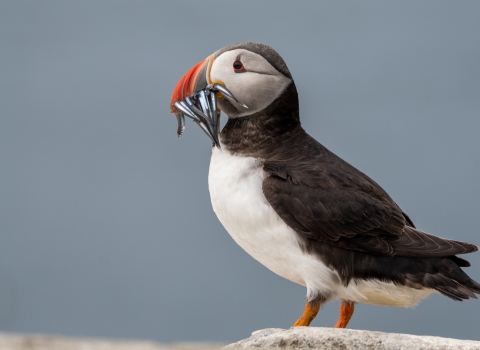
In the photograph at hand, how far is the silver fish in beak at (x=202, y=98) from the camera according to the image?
443cm

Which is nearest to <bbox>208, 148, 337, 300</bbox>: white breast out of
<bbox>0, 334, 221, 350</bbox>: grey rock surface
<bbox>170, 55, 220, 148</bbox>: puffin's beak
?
<bbox>170, 55, 220, 148</bbox>: puffin's beak

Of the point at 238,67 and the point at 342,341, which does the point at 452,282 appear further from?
the point at 238,67

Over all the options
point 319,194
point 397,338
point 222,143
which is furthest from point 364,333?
point 222,143

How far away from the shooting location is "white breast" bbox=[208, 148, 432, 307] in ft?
13.5

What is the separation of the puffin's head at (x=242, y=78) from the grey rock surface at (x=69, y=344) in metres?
2.07

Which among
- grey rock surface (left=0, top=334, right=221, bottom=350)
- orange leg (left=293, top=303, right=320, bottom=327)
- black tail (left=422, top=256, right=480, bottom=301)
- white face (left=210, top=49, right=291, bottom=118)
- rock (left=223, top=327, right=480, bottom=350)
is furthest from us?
white face (left=210, top=49, right=291, bottom=118)

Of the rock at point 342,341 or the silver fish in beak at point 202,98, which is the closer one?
the rock at point 342,341

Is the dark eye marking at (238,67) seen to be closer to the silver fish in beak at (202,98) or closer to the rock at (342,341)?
the silver fish in beak at (202,98)

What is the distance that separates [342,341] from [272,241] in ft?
2.30

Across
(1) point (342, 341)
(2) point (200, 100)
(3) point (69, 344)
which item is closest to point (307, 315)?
(1) point (342, 341)

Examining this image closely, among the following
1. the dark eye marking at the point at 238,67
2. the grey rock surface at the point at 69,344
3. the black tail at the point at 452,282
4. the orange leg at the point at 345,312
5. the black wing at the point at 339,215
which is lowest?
the orange leg at the point at 345,312

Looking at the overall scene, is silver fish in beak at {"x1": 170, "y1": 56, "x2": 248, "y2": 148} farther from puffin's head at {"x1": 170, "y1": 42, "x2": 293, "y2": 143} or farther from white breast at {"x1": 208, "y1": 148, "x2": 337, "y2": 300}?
white breast at {"x1": 208, "y1": 148, "x2": 337, "y2": 300}

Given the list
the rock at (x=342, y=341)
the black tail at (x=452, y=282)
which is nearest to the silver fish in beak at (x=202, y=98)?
the rock at (x=342, y=341)

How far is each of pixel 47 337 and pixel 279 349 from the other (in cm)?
142
